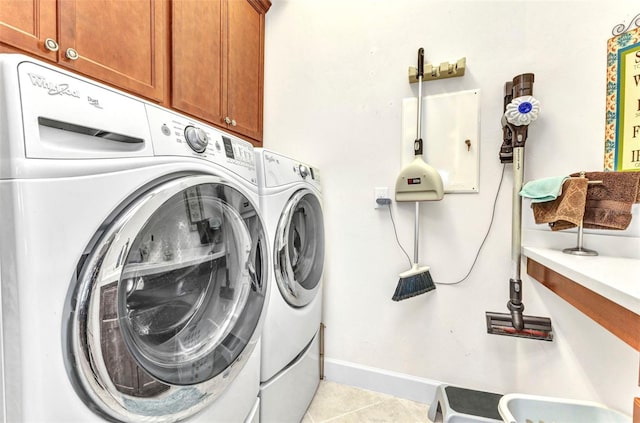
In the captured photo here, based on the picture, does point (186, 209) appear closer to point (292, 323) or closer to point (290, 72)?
point (292, 323)

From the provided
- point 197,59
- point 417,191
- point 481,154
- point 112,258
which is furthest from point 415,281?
point 197,59

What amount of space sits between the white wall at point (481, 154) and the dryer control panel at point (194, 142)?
0.78 metres

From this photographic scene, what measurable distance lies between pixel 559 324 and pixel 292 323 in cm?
113

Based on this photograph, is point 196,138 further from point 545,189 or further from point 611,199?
point 611,199

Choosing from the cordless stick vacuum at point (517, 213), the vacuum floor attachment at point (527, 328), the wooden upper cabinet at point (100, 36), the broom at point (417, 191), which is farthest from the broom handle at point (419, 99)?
the wooden upper cabinet at point (100, 36)

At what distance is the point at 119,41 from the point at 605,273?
1604mm

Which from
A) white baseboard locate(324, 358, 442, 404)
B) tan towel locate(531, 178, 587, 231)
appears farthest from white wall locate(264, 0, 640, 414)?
tan towel locate(531, 178, 587, 231)

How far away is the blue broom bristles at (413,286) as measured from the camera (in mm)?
1204

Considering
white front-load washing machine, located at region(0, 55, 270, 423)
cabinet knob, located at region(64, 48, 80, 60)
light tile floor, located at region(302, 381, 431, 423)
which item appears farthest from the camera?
light tile floor, located at region(302, 381, 431, 423)

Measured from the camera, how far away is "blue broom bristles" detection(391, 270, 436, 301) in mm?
1204

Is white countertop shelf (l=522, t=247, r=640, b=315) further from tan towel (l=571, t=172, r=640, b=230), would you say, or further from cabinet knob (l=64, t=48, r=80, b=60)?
cabinet knob (l=64, t=48, r=80, b=60)

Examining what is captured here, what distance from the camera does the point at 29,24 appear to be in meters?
0.70

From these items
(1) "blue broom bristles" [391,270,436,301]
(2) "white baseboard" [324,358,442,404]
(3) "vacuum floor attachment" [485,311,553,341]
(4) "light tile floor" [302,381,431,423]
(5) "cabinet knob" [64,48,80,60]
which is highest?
(5) "cabinet knob" [64,48,80,60]

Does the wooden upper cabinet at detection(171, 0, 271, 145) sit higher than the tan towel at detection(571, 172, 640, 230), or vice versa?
the wooden upper cabinet at detection(171, 0, 271, 145)
